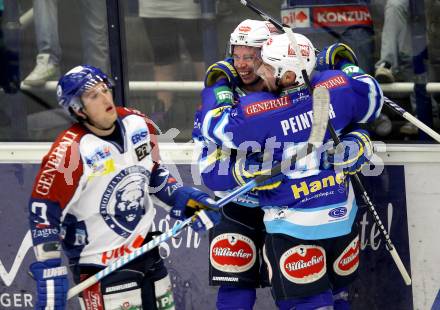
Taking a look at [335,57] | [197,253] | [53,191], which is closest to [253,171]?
[335,57]

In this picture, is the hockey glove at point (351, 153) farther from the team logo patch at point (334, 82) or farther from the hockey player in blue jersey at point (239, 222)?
the hockey player in blue jersey at point (239, 222)

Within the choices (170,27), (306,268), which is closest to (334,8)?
(170,27)

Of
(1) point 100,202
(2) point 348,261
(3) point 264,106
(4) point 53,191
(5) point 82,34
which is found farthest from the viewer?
(5) point 82,34

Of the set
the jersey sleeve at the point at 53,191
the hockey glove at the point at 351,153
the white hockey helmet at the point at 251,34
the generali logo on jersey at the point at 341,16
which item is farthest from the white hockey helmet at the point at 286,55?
the jersey sleeve at the point at 53,191

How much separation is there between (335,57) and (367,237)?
972 mm

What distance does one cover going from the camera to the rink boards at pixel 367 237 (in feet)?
19.0

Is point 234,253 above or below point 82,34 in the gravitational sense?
below

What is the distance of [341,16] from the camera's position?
18.9 ft

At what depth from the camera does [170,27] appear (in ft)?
19.3

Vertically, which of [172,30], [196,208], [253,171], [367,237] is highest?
[172,30]

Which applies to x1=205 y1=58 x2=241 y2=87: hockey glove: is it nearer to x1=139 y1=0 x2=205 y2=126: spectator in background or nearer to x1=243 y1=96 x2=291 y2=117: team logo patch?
x1=243 y1=96 x2=291 y2=117: team logo patch

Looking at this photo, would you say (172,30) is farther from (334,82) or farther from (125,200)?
(125,200)

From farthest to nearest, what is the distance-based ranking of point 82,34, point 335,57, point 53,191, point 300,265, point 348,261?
point 82,34 → point 335,57 → point 348,261 → point 300,265 → point 53,191

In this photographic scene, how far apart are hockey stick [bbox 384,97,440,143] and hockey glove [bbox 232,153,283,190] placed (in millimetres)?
859
